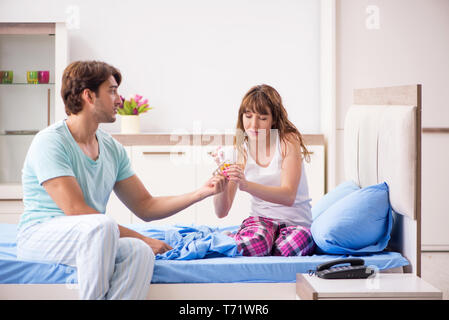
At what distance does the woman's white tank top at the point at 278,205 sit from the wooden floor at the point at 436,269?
0.98m

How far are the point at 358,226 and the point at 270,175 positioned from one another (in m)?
0.39

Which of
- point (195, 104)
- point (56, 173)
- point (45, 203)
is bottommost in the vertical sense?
point (45, 203)

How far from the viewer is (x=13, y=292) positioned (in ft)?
5.33

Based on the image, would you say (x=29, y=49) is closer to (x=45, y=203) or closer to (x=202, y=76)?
A: (x=202, y=76)

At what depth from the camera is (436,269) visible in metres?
3.04

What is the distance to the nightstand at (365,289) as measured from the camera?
1.47 m

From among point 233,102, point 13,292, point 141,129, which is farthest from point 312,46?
point 13,292

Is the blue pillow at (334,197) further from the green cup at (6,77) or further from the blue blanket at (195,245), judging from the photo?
the green cup at (6,77)

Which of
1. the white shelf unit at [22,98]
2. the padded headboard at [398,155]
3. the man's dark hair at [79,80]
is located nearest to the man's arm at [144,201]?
the man's dark hair at [79,80]

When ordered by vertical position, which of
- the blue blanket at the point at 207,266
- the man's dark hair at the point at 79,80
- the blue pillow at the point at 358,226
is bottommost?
the blue blanket at the point at 207,266

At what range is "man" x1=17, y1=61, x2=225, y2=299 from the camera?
1464 mm

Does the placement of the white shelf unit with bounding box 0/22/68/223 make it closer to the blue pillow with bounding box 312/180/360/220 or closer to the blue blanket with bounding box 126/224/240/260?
the blue blanket with bounding box 126/224/240/260

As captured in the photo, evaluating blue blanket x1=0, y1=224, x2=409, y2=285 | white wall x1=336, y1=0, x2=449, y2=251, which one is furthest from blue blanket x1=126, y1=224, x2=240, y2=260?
white wall x1=336, y1=0, x2=449, y2=251
